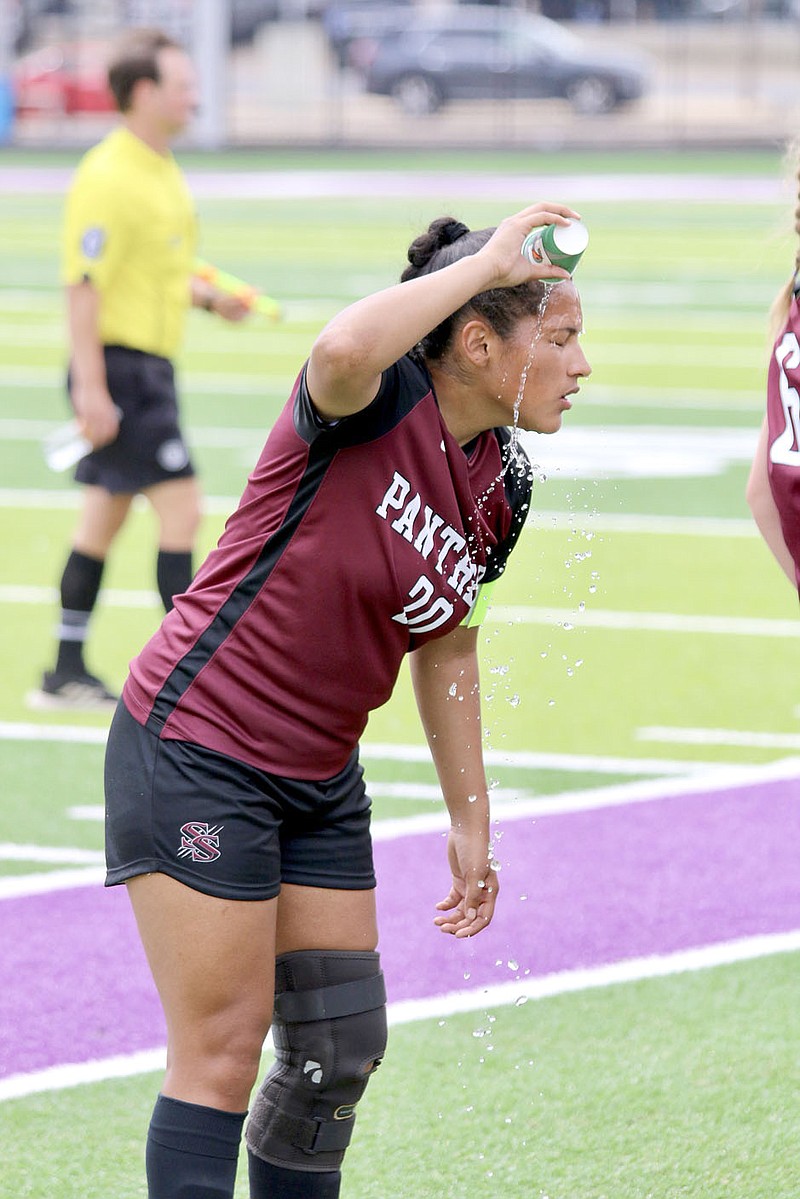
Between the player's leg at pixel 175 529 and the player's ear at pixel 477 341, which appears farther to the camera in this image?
the player's leg at pixel 175 529

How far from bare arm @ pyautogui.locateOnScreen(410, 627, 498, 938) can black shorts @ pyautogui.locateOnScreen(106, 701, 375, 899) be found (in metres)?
0.27

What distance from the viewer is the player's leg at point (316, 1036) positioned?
3211mm

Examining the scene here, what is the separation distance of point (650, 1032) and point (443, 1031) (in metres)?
0.50

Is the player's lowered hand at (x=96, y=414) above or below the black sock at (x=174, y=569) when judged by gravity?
above

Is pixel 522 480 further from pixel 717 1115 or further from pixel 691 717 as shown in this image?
pixel 691 717

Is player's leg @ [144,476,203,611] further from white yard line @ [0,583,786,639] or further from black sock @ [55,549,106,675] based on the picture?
white yard line @ [0,583,786,639]

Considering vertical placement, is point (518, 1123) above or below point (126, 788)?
below

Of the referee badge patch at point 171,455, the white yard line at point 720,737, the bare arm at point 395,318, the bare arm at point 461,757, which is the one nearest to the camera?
the bare arm at point 395,318

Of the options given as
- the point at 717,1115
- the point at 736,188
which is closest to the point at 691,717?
the point at 717,1115

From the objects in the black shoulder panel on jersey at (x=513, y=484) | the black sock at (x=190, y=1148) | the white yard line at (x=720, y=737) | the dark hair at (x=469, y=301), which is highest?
the dark hair at (x=469, y=301)

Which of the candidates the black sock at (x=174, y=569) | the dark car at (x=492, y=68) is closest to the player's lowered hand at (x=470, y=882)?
the black sock at (x=174, y=569)

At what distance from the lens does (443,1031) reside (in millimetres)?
4652

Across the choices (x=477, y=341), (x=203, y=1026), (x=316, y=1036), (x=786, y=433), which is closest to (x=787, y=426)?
(x=786, y=433)

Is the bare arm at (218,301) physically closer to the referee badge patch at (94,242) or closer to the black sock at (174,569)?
the referee badge patch at (94,242)
